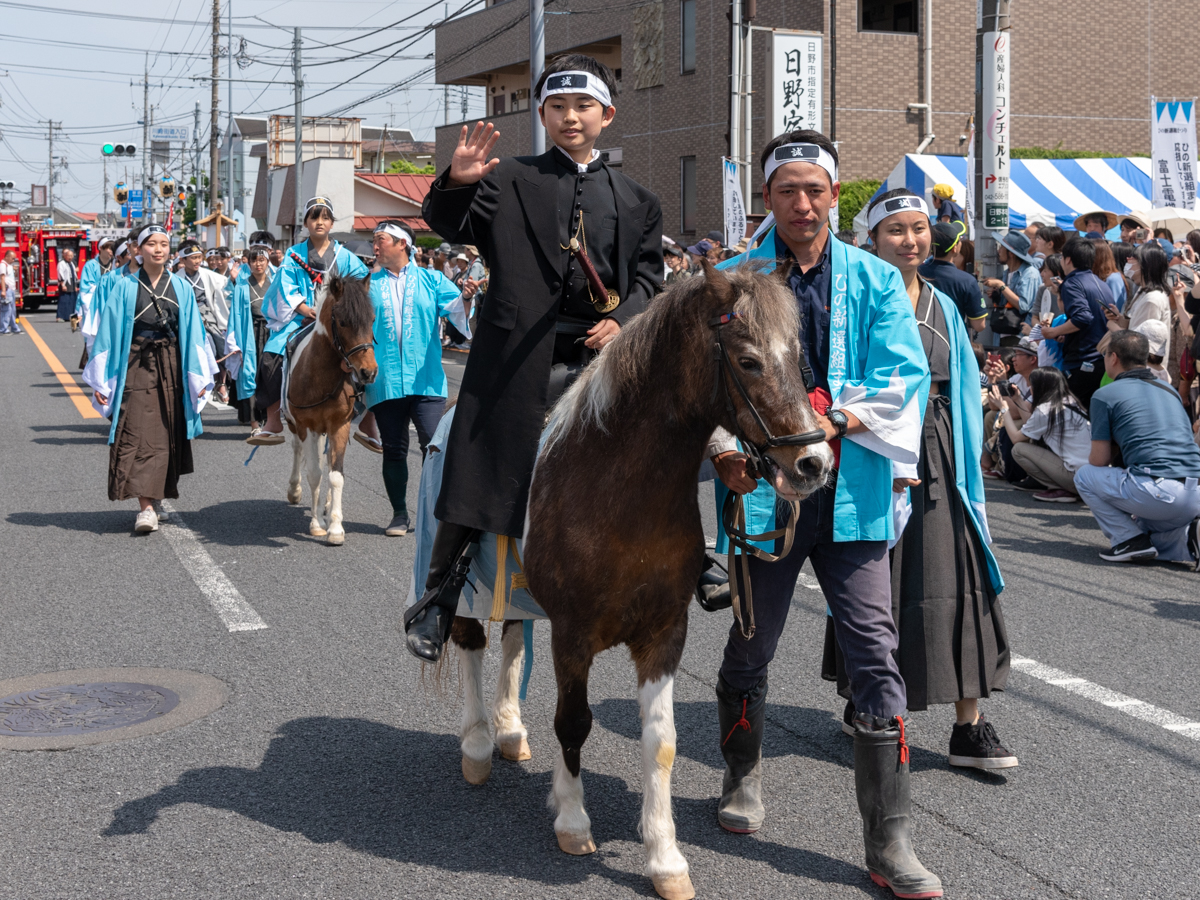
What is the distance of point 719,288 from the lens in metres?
3.24

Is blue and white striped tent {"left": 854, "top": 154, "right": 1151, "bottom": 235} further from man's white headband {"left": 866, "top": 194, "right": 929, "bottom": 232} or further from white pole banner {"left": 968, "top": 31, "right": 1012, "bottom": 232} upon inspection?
man's white headband {"left": 866, "top": 194, "right": 929, "bottom": 232}

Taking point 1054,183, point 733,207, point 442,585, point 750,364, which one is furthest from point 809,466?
point 1054,183

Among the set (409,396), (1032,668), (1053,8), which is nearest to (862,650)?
(1032,668)

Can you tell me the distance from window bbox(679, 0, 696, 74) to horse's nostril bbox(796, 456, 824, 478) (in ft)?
92.0

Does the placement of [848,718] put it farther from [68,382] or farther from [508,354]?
[68,382]

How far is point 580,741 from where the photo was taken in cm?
385

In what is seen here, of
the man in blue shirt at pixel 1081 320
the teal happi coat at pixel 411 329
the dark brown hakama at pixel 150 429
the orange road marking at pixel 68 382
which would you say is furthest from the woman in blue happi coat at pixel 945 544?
the orange road marking at pixel 68 382

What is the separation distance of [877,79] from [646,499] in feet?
80.0

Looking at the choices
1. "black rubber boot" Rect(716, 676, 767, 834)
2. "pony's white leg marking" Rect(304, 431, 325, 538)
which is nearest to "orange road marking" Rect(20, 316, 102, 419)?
"pony's white leg marking" Rect(304, 431, 325, 538)

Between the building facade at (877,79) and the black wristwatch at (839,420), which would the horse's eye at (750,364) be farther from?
the building facade at (877,79)

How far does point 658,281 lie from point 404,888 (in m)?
2.26

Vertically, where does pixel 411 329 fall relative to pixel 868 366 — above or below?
above

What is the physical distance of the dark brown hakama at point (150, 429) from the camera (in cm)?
896

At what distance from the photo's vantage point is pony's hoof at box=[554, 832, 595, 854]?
3.86 metres
